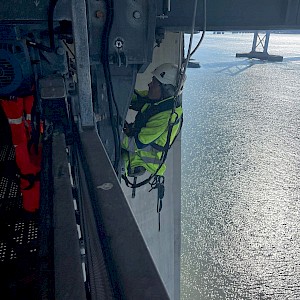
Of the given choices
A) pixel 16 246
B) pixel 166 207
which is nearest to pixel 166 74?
pixel 16 246

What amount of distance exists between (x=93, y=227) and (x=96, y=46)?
126cm

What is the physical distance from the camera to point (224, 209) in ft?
39.2

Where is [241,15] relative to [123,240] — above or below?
above

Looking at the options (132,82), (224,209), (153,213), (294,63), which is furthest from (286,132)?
(294,63)

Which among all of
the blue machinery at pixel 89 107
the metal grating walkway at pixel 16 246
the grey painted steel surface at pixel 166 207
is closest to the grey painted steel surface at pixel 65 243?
the blue machinery at pixel 89 107

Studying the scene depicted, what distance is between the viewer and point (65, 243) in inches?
30.0

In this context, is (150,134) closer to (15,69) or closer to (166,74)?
(166,74)

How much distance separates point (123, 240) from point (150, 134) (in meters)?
1.99

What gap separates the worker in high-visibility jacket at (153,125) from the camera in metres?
2.67

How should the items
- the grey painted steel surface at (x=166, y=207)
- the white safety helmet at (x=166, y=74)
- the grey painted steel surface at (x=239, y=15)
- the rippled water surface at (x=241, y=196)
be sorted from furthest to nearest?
the rippled water surface at (x=241, y=196) < the grey painted steel surface at (x=166, y=207) < the white safety helmet at (x=166, y=74) < the grey painted steel surface at (x=239, y=15)

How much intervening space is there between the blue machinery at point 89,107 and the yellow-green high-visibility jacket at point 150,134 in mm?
590

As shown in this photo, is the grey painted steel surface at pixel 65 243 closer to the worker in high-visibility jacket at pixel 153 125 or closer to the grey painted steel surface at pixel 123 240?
the grey painted steel surface at pixel 123 240

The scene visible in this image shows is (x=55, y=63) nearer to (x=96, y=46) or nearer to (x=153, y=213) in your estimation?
→ (x=96, y=46)

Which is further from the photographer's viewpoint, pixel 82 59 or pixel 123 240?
pixel 82 59
